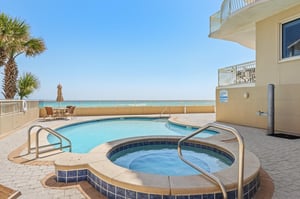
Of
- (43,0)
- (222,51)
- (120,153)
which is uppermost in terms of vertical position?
(43,0)

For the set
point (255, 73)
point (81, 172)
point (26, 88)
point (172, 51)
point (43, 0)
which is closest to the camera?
point (81, 172)

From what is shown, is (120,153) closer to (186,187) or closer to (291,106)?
(186,187)

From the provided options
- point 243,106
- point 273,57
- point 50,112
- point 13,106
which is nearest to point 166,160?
point 243,106

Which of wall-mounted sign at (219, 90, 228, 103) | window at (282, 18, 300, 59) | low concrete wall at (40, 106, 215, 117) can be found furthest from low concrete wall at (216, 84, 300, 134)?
low concrete wall at (40, 106, 215, 117)

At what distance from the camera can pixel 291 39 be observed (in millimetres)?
8195

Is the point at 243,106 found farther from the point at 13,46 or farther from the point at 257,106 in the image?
the point at 13,46

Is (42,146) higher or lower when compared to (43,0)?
lower

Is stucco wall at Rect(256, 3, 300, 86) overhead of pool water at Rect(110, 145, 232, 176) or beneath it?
overhead

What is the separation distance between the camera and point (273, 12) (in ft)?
27.8

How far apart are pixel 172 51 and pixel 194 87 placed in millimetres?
10829

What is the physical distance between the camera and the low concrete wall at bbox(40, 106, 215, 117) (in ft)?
52.9

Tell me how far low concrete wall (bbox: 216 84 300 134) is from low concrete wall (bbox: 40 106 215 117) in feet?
20.7

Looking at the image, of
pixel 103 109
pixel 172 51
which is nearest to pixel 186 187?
pixel 103 109

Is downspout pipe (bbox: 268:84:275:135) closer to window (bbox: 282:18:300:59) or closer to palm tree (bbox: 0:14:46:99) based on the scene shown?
window (bbox: 282:18:300:59)
